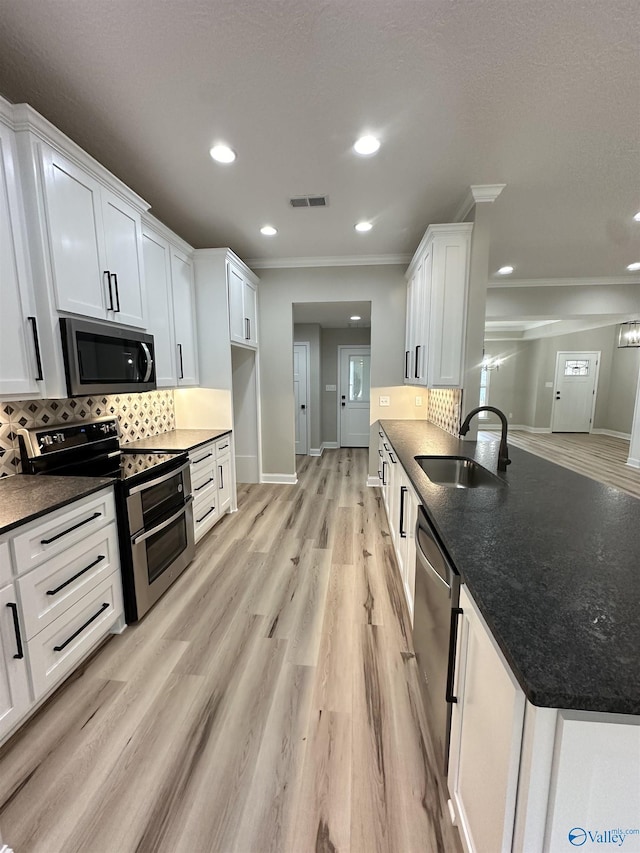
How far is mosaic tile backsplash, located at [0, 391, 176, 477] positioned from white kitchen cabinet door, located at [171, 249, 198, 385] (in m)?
0.39

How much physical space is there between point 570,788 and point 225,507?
3263 mm

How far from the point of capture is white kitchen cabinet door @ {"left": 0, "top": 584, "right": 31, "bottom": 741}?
132 cm

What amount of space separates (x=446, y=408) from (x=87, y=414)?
307cm

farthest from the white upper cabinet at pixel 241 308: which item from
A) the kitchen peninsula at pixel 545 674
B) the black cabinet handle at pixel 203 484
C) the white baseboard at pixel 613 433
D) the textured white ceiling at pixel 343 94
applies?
the white baseboard at pixel 613 433

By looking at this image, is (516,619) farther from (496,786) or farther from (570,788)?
(496,786)

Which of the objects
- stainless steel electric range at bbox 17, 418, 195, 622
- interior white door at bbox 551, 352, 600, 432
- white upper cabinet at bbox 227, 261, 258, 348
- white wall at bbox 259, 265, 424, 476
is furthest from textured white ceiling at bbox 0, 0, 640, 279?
interior white door at bbox 551, 352, 600, 432

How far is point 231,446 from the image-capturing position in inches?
144

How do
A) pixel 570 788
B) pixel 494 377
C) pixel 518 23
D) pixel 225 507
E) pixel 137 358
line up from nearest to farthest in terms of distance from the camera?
pixel 570 788, pixel 518 23, pixel 137 358, pixel 225 507, pixel 494 377

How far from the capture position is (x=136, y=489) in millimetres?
2014

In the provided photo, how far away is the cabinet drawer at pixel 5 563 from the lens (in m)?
1.29

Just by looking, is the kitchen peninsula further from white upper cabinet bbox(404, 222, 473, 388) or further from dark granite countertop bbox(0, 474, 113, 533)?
white upper cabinet bbox(404, 222, 473, 388)

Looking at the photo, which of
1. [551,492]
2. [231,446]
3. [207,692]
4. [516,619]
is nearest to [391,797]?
[207,692]

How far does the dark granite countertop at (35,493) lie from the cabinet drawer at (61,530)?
51mm

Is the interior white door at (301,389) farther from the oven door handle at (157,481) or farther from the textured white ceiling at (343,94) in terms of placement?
the oven door handle at (157,481)
